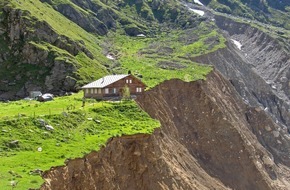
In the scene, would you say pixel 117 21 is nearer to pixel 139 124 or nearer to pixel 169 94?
pixel 169 94

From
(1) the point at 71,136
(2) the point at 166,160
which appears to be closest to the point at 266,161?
(2) the point at 166,160

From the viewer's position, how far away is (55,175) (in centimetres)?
4722

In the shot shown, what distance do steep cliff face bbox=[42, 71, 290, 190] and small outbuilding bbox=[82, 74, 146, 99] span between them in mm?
1955

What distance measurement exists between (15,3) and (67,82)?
25.1m

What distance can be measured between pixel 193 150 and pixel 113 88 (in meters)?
20.0

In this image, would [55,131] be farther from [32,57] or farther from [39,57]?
[32,57]

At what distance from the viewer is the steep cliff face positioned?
56.3 metres

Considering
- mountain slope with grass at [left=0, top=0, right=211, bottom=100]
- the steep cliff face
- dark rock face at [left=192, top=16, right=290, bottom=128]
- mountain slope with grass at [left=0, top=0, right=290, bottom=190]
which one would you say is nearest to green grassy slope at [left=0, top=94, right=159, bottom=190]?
mountain slope with grass at [left=0, top=0, right=290, bottom=190]

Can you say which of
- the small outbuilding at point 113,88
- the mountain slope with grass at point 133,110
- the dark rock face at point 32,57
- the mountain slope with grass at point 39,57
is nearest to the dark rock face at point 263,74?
the mountain slope with grass at point 133,110

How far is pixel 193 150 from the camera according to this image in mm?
90562

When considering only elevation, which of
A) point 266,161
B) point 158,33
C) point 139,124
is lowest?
point 266,161

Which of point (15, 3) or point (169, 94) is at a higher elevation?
point (15, 3)

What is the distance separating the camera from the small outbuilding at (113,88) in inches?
3123

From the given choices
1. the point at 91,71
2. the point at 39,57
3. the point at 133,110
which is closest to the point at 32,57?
the point at 39,57
